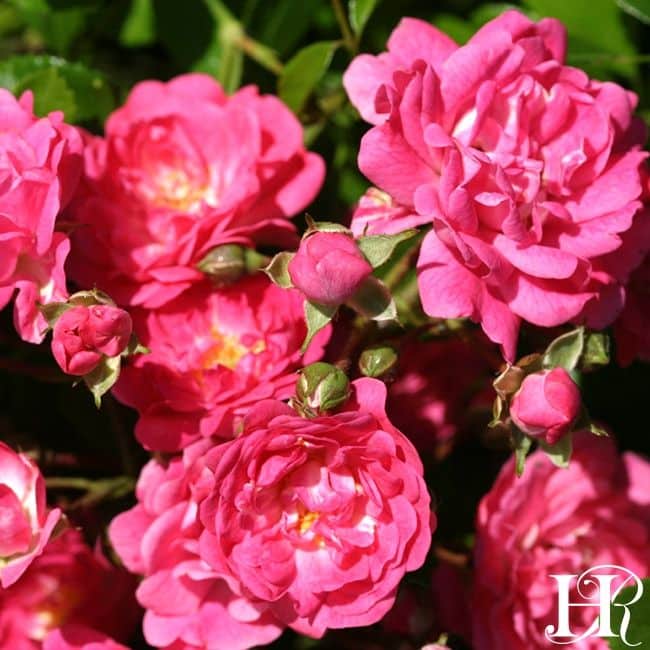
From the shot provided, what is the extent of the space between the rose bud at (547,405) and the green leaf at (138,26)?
68cm

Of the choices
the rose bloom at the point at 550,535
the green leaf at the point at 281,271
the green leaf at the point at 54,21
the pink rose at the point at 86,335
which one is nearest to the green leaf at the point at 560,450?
the rose bloom at the point at 550,535

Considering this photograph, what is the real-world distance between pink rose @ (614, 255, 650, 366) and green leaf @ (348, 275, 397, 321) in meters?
0.23

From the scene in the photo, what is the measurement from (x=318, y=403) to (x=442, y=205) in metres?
0.17

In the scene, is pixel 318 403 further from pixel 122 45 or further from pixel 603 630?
pixel 122 45

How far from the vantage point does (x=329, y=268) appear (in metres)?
0.78

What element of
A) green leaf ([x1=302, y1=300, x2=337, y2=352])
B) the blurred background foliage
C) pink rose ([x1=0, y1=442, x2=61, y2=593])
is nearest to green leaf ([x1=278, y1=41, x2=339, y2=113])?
the blurred background foliage

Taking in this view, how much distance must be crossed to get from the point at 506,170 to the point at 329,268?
0.17 metres

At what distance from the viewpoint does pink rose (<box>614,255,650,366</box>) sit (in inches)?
37.3

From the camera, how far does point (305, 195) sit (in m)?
1.00

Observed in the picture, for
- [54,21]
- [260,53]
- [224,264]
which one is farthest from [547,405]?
[54,21]

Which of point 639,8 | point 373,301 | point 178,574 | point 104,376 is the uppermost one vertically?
point 639,8

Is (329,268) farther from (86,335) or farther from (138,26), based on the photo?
(138,26)

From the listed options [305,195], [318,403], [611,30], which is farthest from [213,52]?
[318,403]

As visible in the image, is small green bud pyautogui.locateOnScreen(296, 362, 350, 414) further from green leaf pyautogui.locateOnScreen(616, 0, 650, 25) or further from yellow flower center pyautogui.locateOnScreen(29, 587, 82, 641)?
green leaf pyautogui.locateOnScreen(616, 0, 650, 25)
